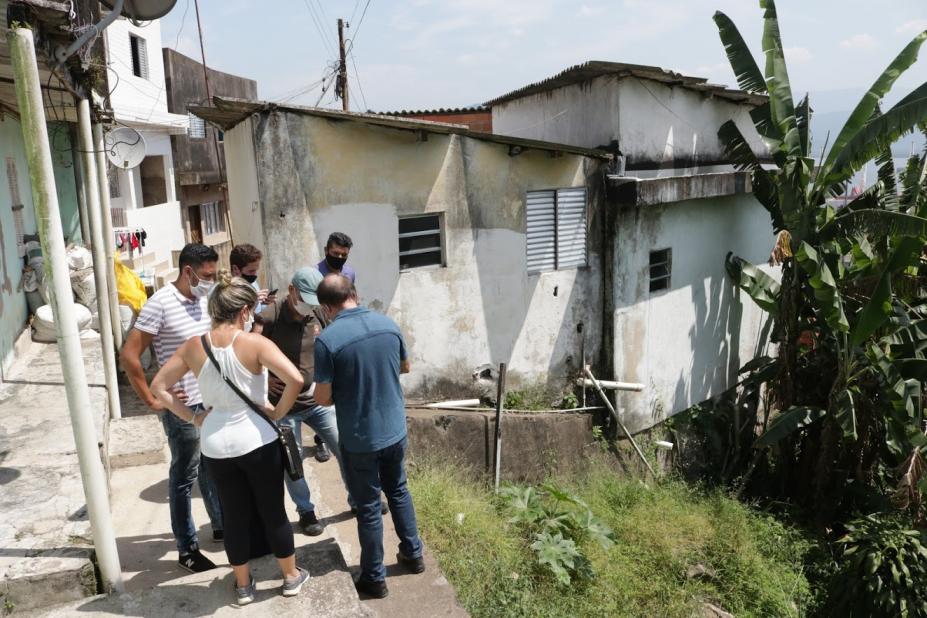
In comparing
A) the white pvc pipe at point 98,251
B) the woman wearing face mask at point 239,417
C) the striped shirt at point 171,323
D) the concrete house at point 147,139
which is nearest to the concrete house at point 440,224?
the white pvc pipe at point 98,251

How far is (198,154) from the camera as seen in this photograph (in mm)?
21969

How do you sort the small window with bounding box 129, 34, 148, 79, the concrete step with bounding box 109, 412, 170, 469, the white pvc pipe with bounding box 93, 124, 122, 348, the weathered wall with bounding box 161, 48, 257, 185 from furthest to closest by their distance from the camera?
the weathered wall with bounding box 161, 48, 257, 185, the small window with bounding box 129, 34, 148, 79, the white pvc pipe with bounding box 93, 124, 122, 348, the concrete step with bounding box 109, 412, 170, 469

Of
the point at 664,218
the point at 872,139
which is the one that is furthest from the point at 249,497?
the point at 872,139

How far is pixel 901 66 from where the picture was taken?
8930mm

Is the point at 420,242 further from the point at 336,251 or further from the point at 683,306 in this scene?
the point at 683,306

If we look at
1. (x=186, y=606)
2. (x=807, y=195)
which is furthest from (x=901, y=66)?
(x=186, y=606)

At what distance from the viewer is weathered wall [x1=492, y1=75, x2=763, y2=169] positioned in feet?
32.5

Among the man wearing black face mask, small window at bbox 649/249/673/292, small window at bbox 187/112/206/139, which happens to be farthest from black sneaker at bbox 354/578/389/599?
small window at bbox 187/112/206/139

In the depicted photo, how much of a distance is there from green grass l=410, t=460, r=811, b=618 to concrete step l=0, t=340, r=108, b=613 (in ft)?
7.96

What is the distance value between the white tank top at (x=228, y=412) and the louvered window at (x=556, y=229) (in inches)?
261

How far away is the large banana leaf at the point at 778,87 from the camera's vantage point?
30.6 feet

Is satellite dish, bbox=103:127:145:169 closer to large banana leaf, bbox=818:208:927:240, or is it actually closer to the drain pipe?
the drain pipe

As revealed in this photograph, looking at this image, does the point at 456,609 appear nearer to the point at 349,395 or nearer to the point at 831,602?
the point at 349,395

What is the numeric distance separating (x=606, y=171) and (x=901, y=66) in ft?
13.3
